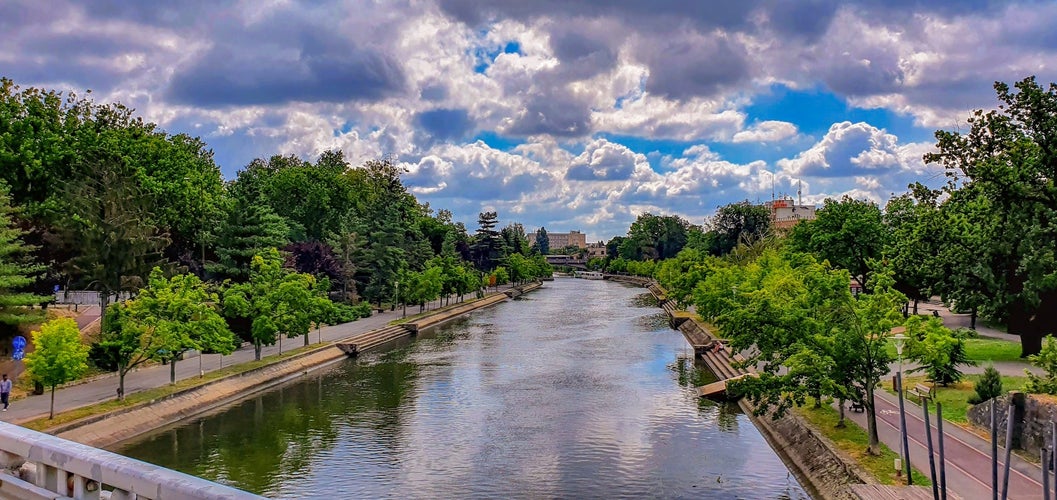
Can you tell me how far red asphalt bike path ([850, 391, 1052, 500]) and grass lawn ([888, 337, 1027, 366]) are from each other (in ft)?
41.0

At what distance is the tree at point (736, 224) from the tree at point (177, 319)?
101577 millimetres

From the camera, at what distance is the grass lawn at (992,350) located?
37188 millimetres

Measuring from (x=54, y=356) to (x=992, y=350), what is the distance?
4271 cm

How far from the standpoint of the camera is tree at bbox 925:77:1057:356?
3142 cm

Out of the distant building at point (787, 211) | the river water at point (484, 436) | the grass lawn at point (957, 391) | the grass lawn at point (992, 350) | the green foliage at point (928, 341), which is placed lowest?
the river water at point (484, 436)

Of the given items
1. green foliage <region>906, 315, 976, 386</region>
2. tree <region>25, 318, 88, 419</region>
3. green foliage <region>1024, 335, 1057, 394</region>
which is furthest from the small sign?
green foliage <region>1024, 335, 1057, 394</region>

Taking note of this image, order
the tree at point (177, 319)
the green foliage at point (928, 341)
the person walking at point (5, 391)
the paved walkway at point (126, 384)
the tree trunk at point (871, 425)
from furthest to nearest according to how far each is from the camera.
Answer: the tree at point (177, 319) < the person walking at point (5, 391) < the paved walkway at point (126, 384) < the tree trunk at point (871, 425) < the green foliage at point (928, 341)

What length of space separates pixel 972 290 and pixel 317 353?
3572cm

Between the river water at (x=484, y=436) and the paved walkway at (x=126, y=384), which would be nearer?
the river water at (x=484, y=436)

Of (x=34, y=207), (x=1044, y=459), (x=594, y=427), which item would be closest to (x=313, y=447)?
(x=594, y=427)

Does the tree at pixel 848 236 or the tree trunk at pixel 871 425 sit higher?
the tree at pixel 848 236

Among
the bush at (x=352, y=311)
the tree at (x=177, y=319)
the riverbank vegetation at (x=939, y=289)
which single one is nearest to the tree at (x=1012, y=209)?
the riverbank vegetation at (x=939, y=289)

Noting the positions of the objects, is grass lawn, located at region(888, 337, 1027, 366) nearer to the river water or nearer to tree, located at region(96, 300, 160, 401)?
the river water

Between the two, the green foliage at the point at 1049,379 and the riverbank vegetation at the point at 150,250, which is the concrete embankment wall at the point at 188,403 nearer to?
the riverbank vegetation at the point at 150,250
